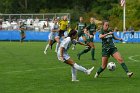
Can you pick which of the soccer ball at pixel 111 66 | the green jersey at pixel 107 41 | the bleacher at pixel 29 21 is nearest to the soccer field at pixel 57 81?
the soccer ball at pixel 111 66

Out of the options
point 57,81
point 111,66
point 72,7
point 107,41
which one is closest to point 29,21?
point 72,7

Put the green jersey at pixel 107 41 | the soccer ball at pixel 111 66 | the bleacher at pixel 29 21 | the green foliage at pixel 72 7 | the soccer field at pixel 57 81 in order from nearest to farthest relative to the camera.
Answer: the soccer field at pixel 57 81
the green jersey at pixel 107 41
the soccer ball at pixel 111 66
the bleacher at pixel 29 21
the green foliage at pixel 72 7

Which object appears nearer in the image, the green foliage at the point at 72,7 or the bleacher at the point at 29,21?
A: the bleacher at the point at 29,21

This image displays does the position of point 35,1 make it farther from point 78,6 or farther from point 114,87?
point 114,87

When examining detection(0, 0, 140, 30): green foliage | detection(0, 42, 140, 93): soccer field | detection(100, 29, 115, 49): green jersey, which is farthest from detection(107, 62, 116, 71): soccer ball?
detection(0, 0, 140, 30): green foliage

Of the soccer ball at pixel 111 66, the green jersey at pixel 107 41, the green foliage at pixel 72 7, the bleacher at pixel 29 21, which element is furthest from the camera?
the green foliage at pixel 72 7

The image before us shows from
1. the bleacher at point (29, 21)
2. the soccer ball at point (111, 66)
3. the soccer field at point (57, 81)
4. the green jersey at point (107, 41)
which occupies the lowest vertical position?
the bleacher at point (29, 21)

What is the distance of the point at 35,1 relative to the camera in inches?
3713

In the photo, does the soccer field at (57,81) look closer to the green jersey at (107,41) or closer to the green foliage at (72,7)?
the green jersey at (107,41)

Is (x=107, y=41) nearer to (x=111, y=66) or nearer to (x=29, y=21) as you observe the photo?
(x=111, y=66)

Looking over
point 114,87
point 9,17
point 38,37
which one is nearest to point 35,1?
point 9,17

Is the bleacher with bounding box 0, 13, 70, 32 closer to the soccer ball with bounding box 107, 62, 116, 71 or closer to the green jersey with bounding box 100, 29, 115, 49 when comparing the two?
the soccer ball with bounding box 107, 62, 116, 71

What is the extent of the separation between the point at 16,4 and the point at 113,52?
76.2 m

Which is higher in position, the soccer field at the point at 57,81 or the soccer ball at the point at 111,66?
the soccer ball at the point at 111,66
